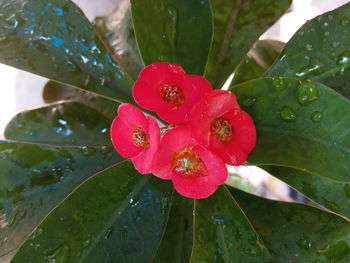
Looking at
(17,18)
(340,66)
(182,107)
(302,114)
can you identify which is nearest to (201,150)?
(182,107)

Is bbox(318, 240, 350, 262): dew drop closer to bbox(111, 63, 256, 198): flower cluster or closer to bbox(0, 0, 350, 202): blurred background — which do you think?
bbox(111, 63, 256, 198): flower cluster

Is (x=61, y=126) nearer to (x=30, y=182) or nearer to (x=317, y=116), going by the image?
(x=30, y=182)

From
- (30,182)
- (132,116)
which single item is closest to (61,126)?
(30,182)

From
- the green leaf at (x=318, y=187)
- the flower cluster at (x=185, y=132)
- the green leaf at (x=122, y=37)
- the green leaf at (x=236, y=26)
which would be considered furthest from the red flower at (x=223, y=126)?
the green leaf at (x=122, y=37)

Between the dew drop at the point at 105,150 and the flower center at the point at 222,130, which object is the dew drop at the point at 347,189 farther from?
the dew drop at the point at 105,150

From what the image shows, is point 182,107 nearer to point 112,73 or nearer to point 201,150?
point 201,150

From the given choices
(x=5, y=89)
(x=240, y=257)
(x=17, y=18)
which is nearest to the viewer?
(x=240, y=257)
